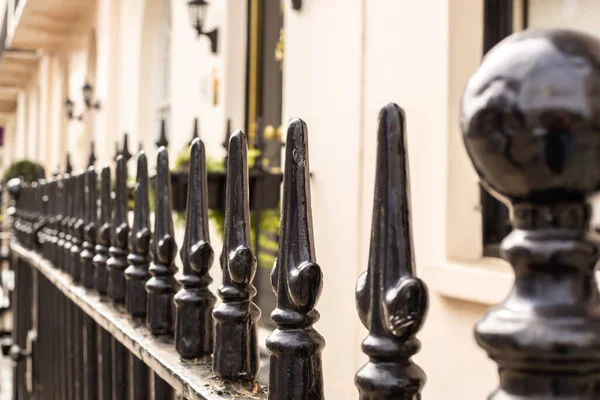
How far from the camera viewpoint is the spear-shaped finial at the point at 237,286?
0.94 meters

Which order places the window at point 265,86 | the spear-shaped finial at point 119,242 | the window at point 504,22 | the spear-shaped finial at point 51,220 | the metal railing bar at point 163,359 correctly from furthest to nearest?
the window at point 265,86 → the window at point 504,22 → the spear-shaped finial at point 51,220 → the spear-shaped finial at point 119,242 → the metal railing bar at point 163,359

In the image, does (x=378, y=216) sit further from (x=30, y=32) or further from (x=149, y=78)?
(x=30, y=32)

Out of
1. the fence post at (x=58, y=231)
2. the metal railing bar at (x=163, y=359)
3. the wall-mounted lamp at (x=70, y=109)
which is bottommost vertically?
the metal railing bar at (x=163, y=359)

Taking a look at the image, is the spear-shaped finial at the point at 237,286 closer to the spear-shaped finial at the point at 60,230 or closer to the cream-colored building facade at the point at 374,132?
the spear-shaped finial at the point at 60,230

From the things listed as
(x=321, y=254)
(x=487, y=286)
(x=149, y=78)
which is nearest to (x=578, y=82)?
(x=487, y=286)

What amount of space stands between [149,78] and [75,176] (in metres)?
6.96

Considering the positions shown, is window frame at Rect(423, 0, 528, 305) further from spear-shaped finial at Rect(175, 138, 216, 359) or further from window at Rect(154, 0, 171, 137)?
window at Rect(154, 0, 171, 137)

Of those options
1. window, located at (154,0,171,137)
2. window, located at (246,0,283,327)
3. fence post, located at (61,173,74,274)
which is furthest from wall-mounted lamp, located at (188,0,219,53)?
fence post, located at (61,173,74,274)

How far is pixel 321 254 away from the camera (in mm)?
3918

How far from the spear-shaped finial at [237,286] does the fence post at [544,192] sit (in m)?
0.49

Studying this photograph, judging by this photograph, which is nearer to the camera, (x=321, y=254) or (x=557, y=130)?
(x=557, y=130)

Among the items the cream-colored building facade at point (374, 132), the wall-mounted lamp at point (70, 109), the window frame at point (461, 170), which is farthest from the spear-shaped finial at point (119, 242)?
the wall-mounted lamp at point (70, 109)

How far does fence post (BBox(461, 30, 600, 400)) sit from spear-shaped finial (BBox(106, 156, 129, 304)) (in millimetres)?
1129

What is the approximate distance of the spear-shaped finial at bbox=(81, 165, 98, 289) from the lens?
71.2 inches
